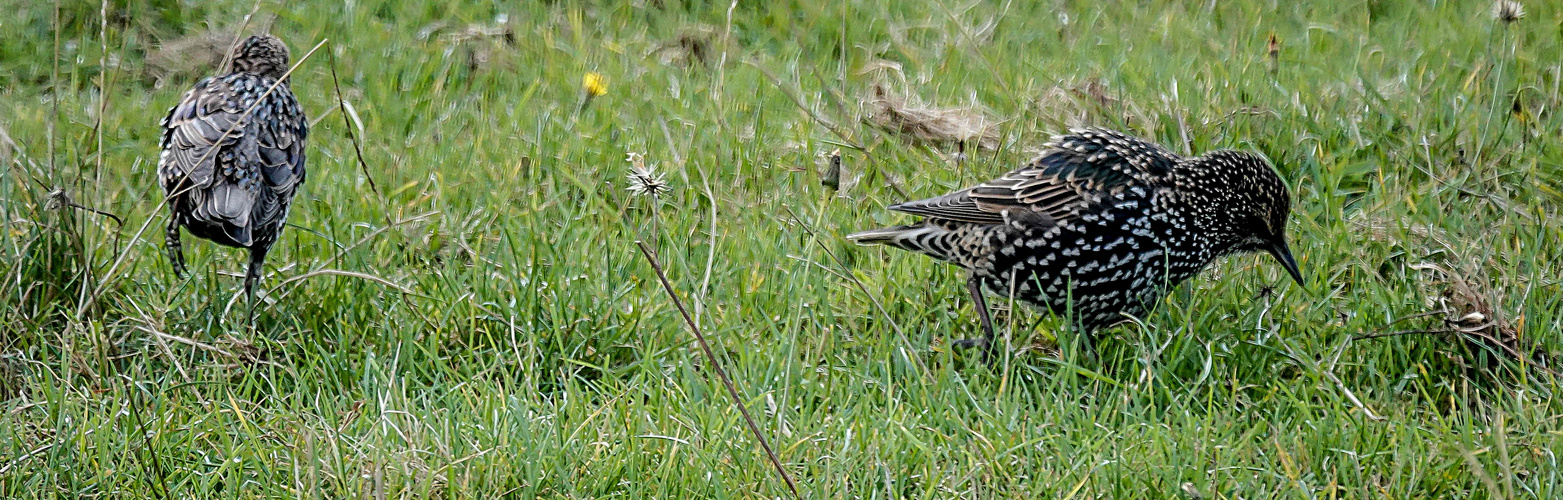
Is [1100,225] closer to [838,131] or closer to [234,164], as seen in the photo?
[838,131]

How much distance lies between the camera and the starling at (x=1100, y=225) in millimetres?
4227

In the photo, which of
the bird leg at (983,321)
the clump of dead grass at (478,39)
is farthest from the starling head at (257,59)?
the bird leg at (983,321)

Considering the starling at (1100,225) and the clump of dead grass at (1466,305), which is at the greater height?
the starling at (1100,225)

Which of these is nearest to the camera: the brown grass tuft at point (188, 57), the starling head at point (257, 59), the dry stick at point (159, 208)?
the dry stick at point (159, 208)

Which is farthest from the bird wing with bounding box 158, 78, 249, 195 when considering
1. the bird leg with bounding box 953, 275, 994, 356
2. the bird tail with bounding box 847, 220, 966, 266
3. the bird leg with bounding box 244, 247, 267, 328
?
the bird leg with bounding box 953, 275, 994, 356

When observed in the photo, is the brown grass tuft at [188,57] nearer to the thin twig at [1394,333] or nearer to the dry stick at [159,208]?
the dry stick at [159,208]

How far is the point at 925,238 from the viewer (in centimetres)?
448

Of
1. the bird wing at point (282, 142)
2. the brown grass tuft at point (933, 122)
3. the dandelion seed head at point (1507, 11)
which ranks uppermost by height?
the dandelion seed head at point (1507, 11)

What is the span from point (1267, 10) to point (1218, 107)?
1796 mm

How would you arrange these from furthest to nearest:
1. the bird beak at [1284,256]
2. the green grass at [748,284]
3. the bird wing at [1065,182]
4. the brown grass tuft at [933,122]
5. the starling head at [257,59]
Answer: the brown grass tuft at [933,122] → the starling head at [257,59] → the bird beak at [1284,256] → the bird wing at [1065,182] → the green grass at [748,284]

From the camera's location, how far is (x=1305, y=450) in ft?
Answer: 11.8

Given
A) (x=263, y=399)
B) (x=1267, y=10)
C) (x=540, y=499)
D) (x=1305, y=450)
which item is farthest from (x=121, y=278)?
(x=1267, y=10)

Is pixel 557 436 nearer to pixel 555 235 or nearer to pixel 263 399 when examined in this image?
pixel 263 399

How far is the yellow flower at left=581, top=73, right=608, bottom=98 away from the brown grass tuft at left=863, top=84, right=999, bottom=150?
4.00ft
